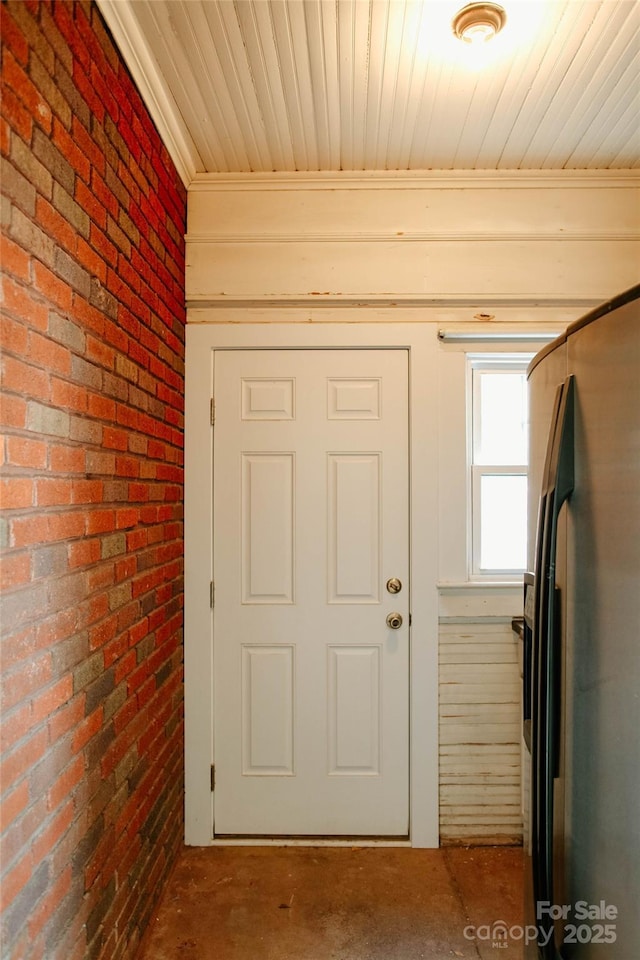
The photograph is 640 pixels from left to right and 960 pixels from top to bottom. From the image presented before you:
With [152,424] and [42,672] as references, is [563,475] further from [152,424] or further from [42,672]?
[152,424]

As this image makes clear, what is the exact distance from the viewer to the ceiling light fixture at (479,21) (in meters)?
1.42

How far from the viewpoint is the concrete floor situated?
1.71 meters

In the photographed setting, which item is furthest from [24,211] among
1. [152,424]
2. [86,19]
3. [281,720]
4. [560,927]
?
[281,720]

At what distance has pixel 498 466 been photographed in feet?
7.55

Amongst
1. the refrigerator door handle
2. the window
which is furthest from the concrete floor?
the window

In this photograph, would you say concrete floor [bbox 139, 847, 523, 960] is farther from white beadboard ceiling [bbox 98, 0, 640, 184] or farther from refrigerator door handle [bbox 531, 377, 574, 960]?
white beadboard ceiling [bbox 98, 0, 640, 184]

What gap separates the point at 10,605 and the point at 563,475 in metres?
0.99

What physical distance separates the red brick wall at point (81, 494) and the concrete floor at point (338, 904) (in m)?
0.15

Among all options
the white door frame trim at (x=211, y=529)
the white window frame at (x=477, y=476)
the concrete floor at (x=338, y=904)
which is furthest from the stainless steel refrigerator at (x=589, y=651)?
the white window frame at (x=477, y=476)

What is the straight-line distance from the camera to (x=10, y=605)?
100cm

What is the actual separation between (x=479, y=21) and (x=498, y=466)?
1.45 metres

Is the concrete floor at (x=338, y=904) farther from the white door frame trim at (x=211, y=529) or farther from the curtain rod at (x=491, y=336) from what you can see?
the curtain rod at (x=491, y=336)

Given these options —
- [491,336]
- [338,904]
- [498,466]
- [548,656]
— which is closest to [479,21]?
[491,336]

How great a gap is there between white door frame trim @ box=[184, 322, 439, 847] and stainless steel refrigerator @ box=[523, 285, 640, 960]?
113cm
